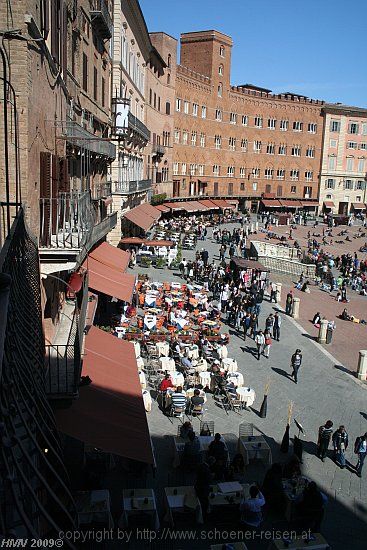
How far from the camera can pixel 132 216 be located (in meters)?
31.6

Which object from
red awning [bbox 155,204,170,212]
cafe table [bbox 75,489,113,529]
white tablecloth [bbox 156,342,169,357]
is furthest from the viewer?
red awning [bbox 155,204,170,212]

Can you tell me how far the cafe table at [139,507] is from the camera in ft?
29.7

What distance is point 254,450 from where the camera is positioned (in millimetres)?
11828

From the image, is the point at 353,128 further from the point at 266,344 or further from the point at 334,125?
the point at 266,344

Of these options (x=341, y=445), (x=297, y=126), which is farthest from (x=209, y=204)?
(x=341, y=445)

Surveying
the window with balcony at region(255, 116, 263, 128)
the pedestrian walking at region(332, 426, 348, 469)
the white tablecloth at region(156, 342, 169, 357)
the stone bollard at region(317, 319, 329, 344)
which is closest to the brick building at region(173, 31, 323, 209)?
the window with balcony at region(255, 116, 263, 128)

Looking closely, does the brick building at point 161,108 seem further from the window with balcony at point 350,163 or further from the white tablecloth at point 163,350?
the window with balcony at point 350,163

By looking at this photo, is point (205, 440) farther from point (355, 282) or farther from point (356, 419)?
point (355, 282)

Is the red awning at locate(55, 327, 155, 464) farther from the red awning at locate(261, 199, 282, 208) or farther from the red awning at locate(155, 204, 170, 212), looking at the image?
the red awning at locate(261, 199, 282, 208)

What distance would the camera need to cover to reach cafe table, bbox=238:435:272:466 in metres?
11.8

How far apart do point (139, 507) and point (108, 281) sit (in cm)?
832

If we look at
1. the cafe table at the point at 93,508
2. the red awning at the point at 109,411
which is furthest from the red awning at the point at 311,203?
the cafe table at the point at 93,508

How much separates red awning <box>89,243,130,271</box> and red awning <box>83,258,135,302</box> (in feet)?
1.16

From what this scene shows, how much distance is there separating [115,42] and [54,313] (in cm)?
1707
